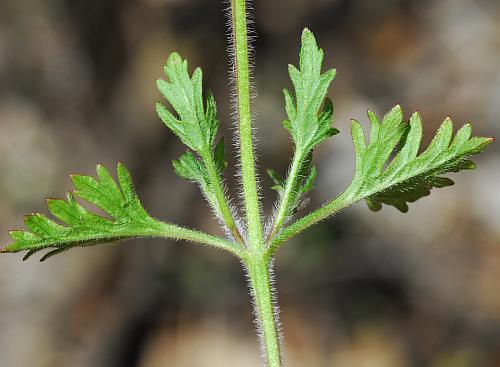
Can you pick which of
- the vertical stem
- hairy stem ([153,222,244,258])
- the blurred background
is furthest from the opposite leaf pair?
the blurred background

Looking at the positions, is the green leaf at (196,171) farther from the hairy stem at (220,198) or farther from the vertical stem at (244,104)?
the vertical stem at (244,104)

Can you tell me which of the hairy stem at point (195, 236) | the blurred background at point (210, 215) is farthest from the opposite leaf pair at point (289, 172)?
the blurred background at point (210, 215)

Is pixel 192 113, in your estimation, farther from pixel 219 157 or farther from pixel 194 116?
pixel 219 157

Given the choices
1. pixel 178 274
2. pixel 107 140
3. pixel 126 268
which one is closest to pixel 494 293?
pixel 178 274

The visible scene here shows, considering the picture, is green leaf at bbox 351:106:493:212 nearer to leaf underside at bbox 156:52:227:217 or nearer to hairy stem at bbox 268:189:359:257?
hairy stem at bbox 268:189:359:257

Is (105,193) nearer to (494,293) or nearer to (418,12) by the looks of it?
(494,293)

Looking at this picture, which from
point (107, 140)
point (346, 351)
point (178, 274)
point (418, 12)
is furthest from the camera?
point (418, 12)

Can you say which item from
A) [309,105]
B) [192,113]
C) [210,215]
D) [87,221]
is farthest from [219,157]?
[210,215]
